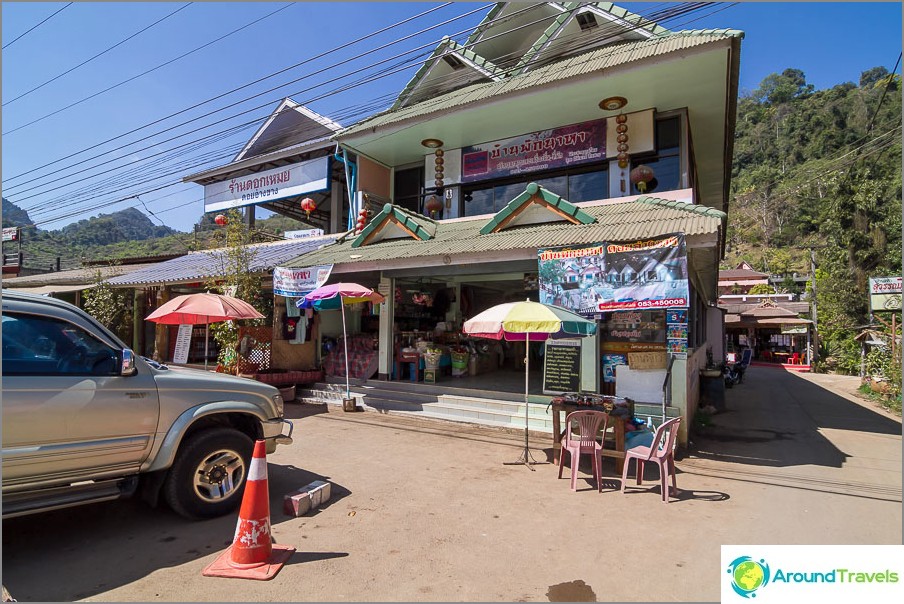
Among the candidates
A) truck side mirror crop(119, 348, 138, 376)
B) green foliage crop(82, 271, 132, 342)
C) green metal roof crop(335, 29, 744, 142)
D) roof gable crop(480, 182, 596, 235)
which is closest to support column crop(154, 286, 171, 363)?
green foliage crop(82, 271, 132, 342)

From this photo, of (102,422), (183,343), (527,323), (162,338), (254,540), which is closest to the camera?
(254,540)

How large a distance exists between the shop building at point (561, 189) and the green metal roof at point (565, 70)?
0.06m

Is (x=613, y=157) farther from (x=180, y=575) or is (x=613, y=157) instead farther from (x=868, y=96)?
(x=868, y=96)

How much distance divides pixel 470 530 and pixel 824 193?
57865 millimetres

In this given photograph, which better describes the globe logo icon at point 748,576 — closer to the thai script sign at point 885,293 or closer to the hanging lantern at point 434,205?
the hanging lantern at point 434,205

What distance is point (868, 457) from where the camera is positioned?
7.10 meters

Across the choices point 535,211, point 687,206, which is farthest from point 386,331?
point 687,206

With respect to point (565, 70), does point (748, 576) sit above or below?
below

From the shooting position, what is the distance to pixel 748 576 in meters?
3.16

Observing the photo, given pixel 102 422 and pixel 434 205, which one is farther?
pixel 434 205

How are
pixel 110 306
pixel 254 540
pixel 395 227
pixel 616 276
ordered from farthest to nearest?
pixel 110 306, pixel 395 227, pixel 616 276, pixel 254 540

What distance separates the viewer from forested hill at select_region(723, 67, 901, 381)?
2333 cm

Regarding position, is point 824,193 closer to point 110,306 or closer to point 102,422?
point 110,306

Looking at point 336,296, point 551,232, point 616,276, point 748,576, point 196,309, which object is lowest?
point 748,576
